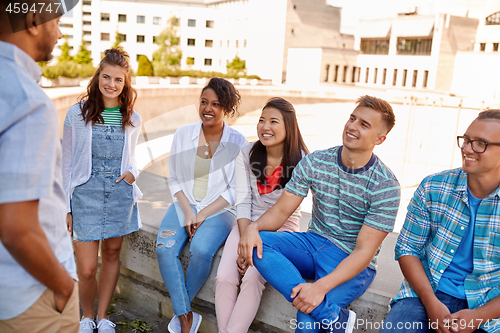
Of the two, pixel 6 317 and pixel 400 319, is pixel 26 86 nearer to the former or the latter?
pixel 6 317

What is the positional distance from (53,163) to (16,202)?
0.15 meters

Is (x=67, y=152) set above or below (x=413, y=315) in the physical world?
above

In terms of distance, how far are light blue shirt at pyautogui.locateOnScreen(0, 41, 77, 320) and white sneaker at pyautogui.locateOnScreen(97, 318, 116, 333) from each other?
5.61ft

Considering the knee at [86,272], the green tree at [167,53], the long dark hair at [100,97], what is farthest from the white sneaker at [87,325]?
the green tree at [167,53]

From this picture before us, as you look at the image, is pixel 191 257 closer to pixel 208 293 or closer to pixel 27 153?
pixel 208 293

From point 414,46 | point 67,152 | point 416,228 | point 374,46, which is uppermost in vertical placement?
point 374,46

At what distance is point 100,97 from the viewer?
2.87 m

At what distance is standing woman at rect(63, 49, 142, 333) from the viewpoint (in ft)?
9.18

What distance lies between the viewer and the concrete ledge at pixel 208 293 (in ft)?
8.00

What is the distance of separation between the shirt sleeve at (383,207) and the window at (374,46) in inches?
2146

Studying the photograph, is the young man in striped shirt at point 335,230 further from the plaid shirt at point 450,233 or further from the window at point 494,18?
the window at point 494,18

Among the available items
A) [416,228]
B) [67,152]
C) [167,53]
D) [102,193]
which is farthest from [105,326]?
[167,53]

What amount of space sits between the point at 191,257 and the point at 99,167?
897 millimetres

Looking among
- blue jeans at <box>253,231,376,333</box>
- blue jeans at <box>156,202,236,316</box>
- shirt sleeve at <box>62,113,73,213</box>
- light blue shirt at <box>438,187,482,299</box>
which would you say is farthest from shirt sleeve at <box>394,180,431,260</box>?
shirt sleeve at <box>62,113,73,213</box>
